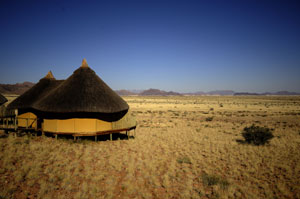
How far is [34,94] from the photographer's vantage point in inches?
555

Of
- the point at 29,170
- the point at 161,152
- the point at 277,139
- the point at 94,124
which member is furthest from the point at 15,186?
the point at 277,139

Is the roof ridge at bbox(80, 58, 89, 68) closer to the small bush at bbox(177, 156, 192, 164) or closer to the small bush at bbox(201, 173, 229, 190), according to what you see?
the small bush at bbox(177, 156, 192, 164)

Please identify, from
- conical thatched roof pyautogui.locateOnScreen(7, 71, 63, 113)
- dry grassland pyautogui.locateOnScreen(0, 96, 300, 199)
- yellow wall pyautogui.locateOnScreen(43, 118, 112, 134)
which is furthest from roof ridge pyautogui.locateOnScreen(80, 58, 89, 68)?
dry grassland pyautogui.locateOnScreen(0, 96, 300, 199)

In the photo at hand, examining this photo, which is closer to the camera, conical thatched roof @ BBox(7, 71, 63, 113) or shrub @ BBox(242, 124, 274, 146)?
shrub @ BBox(242, 124, 274, 146)

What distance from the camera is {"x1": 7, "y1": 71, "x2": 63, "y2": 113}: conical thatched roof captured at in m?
13.2

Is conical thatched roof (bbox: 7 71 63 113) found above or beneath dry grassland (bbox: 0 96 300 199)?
above

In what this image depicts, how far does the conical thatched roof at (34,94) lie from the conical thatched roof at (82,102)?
2142 millimetres

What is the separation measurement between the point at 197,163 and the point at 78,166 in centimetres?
605

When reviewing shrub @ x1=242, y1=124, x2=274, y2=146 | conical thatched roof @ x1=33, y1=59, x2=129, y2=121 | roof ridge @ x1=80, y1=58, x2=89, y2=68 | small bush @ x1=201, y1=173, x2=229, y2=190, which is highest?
roof ridge @ x1=80, y1=58, x2=89, y2=68

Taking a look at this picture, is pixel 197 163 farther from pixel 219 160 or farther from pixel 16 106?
pixel 16 106

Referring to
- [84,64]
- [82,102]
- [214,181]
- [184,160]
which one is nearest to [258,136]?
[184,160]

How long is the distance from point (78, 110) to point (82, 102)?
2.26ft

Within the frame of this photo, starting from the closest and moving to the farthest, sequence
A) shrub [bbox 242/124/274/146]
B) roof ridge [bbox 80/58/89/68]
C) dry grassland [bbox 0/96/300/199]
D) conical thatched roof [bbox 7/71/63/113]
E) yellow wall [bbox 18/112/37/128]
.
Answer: dry grassland [bbox 0/96/300/199]
shrub [bbox 242/124/274/146]
yellow wall [bbox 18/112/37/128]
conical thatched roof [bbox 7/71/63/113]
roof ridge [bbox 80/58/89/68]

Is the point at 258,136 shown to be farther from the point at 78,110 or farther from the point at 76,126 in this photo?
the point at 76,126
